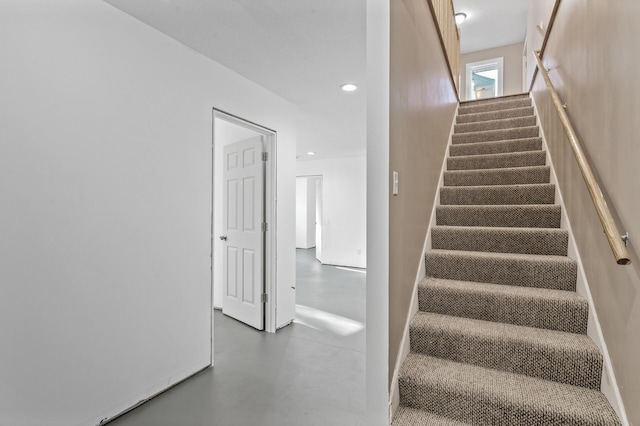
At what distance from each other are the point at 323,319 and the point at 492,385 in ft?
7.92

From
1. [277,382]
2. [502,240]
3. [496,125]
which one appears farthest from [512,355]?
[496,125]

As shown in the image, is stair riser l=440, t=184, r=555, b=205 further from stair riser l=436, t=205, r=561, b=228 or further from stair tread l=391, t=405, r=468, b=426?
stair tread l=391, t=405, r=468, b=426

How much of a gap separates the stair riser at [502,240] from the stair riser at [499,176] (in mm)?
702

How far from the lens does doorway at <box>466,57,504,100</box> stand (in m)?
5.82

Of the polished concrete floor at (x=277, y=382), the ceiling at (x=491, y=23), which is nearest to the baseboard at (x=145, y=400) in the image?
the polished concrete floor at (x=277, y=382)

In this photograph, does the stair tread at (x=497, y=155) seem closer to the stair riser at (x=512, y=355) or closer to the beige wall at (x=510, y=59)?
the stair riser at (x=512, y=355)

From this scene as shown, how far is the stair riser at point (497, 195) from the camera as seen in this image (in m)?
→ 2.46

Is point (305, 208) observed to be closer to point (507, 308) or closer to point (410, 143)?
point (410, 143)

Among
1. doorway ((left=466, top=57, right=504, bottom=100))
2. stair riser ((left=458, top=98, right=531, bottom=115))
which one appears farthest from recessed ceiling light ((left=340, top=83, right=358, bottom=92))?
doorway ((left=466, top=57, right=504, bottom=100))

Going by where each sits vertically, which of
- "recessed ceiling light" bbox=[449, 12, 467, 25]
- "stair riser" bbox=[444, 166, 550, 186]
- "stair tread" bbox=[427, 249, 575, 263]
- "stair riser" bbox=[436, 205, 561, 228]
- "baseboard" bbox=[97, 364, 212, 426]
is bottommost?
"baseboard" bbox=[97, 364, 212, 426]

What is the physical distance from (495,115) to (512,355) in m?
3.12

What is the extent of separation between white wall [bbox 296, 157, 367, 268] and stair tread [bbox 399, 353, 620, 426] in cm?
521

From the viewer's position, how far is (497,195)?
102 inches

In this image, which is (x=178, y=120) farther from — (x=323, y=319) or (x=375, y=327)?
(x=323, y=319)
